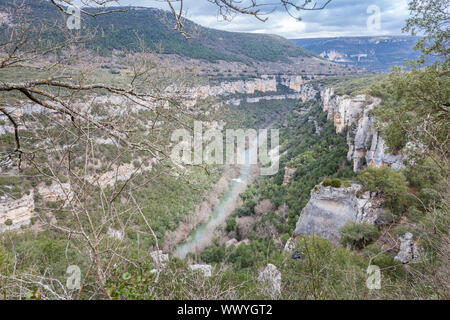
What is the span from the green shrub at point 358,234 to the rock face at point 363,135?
2.66 meters

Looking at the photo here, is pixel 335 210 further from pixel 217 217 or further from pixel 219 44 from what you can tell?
pixel 219 44

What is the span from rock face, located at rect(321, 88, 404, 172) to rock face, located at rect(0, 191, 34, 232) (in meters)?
14.8

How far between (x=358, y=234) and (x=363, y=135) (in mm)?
8049

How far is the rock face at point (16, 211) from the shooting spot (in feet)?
39.0

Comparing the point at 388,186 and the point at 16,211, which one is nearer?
the point at 388,186

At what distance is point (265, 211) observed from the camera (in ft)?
64.7

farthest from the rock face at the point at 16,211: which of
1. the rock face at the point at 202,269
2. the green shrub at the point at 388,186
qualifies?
the green shrub at the point at 388,186

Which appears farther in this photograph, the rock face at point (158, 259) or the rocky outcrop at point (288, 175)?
the rocky outcrop at point (288, 175)

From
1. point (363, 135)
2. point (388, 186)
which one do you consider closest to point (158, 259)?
point (388, 186)

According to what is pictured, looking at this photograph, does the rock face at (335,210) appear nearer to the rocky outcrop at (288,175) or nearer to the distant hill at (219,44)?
the rocky outcrop at (288,175)

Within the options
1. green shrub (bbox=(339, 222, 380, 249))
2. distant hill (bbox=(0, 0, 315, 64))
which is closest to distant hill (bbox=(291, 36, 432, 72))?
distant hill (bbox=(0, 0, 315, 64))

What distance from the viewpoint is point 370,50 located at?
2702 inches

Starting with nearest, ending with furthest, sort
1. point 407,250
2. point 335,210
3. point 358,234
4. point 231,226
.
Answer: point 407,250, point 358,234, point 335,210, point 231,226

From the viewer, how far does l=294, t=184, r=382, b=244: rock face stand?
33.1 ft
